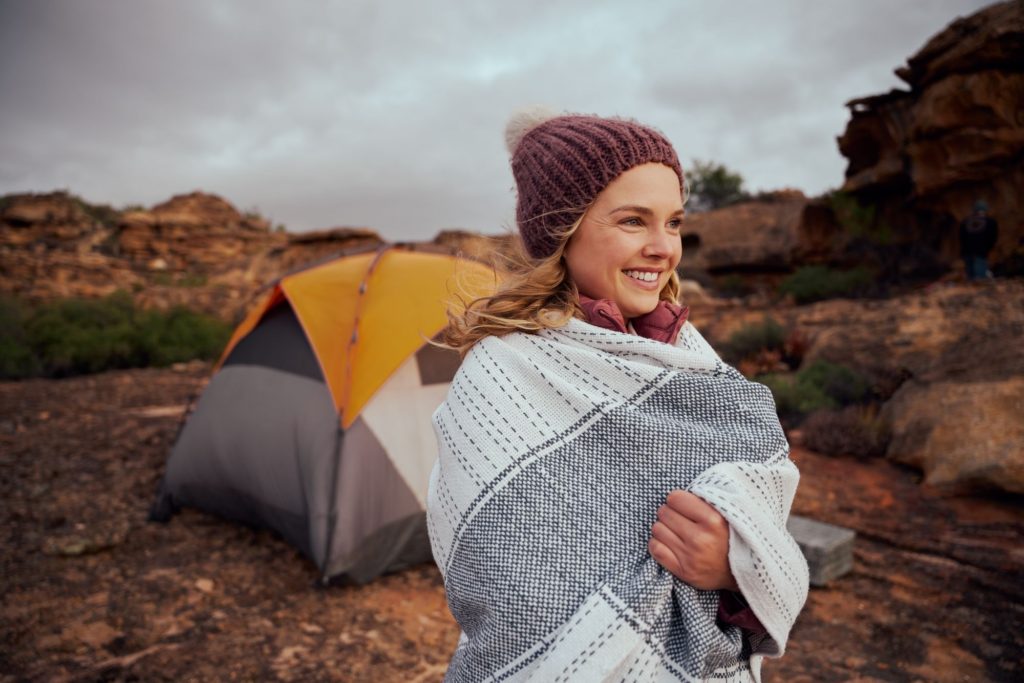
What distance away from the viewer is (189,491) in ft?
14.8

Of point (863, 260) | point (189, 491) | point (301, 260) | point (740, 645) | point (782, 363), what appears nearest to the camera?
point (740, 645)

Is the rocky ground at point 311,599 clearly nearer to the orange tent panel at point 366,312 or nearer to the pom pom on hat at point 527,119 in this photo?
the orange tent panel at point 366,312

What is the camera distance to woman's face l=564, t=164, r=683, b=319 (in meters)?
1.50

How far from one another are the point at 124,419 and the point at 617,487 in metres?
Result: 7.28

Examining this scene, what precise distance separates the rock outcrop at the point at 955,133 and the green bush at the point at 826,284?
75.4 inches

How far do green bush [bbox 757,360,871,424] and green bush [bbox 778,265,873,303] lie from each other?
687 centimetres

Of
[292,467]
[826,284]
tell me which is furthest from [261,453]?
[826,284]

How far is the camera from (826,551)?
11.9 feet

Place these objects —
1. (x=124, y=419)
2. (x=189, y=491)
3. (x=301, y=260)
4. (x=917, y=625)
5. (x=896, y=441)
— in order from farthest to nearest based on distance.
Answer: (x=301, y=260), (x=124, y=419), (x=896, y=441), (x=189, y=491), (x=917, y=625)

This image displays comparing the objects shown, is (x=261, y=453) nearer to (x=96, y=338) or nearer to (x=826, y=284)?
(x=96, y=338)

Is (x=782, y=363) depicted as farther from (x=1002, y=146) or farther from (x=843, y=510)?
(x=1002, y=146)

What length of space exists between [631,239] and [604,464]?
55 cm

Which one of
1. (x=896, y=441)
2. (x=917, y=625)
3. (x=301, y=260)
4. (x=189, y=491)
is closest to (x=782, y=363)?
(x=896, y=441)

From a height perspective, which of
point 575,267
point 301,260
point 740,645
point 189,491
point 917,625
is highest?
point 301,260
